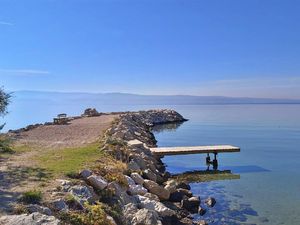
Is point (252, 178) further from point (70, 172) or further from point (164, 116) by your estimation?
point (164, 116)

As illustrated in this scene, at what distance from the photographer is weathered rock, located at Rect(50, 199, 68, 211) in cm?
927

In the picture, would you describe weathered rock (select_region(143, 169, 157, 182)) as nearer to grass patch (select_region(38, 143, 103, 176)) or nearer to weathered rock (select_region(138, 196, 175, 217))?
grass patch (select_region(38, 143, 103, 176))

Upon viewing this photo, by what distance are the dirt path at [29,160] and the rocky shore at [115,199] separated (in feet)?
2.99

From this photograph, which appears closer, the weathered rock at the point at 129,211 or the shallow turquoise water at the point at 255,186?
the weathered rock at the point at 129,211

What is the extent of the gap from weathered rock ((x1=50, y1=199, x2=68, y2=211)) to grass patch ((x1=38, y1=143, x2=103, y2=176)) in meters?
3.14

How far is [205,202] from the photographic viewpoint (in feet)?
58.3

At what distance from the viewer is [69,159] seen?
1595cm

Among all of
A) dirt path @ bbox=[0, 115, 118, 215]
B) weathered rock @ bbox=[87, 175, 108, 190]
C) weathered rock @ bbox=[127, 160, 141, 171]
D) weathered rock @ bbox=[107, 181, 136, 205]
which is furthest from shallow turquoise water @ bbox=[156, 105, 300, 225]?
dirt path @ bbox=[0, 115, 118, 215]

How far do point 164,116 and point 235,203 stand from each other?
202ft

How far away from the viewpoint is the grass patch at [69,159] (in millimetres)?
13610

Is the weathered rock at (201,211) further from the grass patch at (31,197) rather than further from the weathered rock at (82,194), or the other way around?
the grass patch at (31,197)

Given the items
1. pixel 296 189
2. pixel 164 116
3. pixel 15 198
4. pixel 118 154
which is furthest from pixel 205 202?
pixel 164 116

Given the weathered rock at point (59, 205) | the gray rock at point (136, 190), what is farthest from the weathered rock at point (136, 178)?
the weathered rock at point (59, 205)

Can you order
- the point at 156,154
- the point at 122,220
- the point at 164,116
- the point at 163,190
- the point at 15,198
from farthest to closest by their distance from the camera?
the point at 164,116, the point at 156,154, the point at 163,190, the point at 122,220, the point at 15,198
